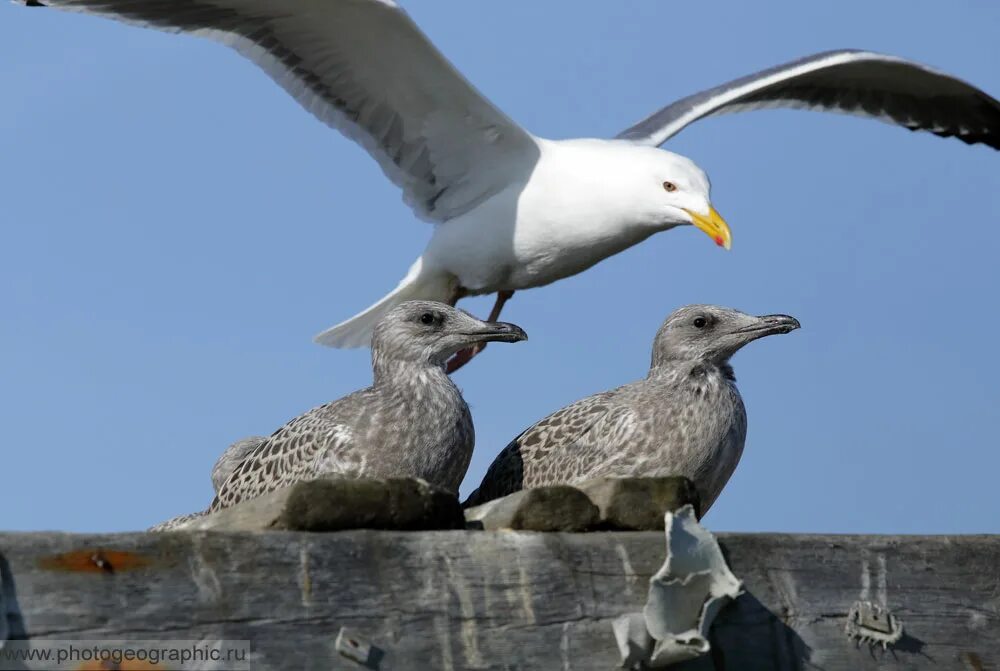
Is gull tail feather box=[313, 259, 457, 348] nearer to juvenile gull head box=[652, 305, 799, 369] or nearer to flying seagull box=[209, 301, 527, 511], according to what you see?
flying seagull box=[209, 301, 527, 511]

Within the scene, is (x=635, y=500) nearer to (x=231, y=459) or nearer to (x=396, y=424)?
(x=396, y=424)

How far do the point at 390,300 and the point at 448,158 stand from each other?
65 cm

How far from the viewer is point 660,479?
3383 millimetres

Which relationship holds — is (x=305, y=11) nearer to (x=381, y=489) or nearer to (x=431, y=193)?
(x=431, y=193)

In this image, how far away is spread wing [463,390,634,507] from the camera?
428cm

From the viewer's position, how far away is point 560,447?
175 inches

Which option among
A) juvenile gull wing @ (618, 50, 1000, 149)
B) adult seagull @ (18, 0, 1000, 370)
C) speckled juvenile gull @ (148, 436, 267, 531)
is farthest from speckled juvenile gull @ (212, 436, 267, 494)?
juvenile gull wing @ (618, 50, 1000, 149)

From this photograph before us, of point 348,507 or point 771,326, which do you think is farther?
point 771,326

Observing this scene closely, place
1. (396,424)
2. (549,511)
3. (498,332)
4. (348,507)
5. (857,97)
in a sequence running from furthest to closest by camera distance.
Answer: (857,97) → (498,332) → (396,424) → (549,511) → (348,507)

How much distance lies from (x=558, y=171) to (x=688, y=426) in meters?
2.50

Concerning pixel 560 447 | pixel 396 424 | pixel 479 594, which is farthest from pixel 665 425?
pixel 479 594

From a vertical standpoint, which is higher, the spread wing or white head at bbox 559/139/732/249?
white head at bbox 559/139/732/249

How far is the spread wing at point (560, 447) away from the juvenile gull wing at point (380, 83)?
7.08 feet

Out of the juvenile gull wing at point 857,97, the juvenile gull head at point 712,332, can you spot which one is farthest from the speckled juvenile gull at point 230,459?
the juvenile gull wing at point 857,97
